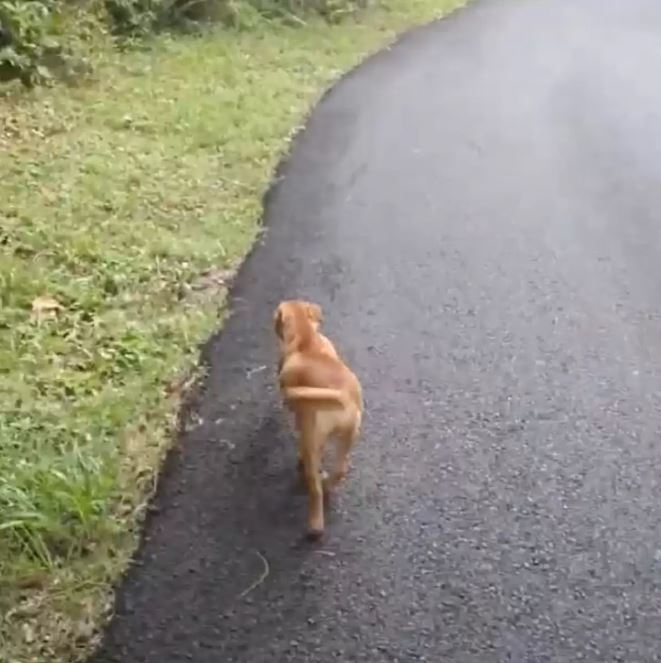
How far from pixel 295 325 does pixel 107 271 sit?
4.47 feet

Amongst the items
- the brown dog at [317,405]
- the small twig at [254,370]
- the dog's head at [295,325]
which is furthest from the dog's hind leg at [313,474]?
the small twig at [254,370]

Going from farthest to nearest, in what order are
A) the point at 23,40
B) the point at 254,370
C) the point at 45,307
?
1. the point at 23,40
2. the point at 45,307
3. the point at 254,370

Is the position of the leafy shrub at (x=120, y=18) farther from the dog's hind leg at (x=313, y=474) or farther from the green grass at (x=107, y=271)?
the dog's hind leg at (x=313, y=474)

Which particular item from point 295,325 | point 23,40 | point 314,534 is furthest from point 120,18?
point 314,534

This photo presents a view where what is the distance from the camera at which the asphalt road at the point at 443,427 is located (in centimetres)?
306

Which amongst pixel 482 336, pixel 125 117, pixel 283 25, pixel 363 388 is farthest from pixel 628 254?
pixel 283 25

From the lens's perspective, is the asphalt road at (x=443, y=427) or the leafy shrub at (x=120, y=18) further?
the leafy shrub at (x=120, y=18)

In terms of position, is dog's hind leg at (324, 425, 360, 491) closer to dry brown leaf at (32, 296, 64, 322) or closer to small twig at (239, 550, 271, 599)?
small twig at (239, 550, 271, 599)

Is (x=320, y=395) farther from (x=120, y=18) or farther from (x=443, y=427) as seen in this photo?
(x=120, y=18)

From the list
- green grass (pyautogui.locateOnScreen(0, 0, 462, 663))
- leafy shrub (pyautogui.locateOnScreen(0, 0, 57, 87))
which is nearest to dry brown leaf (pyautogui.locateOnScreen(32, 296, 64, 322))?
green grass (pyautogui.locateOnScreen(0, 0, 462, 663))

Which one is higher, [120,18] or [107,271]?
[107,271]

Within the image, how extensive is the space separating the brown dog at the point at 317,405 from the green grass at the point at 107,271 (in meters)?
0.49

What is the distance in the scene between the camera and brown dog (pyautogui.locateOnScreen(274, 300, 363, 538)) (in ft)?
10.6

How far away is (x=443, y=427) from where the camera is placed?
12.7 feet
